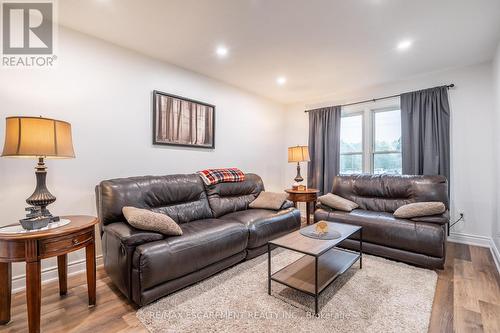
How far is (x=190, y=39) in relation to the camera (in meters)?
2.61

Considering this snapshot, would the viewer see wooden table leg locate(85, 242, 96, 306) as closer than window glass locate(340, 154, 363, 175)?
Yes

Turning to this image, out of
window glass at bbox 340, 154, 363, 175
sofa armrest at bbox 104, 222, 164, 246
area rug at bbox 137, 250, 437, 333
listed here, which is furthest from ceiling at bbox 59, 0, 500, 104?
area rug at bbox 137, 250, 437, 333

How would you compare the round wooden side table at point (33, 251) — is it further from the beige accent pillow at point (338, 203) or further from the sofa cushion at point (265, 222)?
the beige accent pillow at point (338, 203)

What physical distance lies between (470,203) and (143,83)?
462cm

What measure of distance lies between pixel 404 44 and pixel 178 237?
3157 mm

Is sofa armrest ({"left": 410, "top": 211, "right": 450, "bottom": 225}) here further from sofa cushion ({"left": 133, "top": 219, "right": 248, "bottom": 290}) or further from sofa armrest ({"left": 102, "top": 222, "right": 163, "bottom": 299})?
sofa armrest ({"left": 102, "top": 222, "right": 163, "bottom": 299})

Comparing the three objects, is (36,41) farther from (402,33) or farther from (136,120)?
(402,33)

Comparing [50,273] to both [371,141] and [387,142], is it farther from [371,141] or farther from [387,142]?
[387,142]

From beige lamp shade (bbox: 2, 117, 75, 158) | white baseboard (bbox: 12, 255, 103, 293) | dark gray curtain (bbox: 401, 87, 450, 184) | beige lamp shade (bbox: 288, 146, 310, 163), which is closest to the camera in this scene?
beige lamp shade (bbox: 2, 117, 75, 158)

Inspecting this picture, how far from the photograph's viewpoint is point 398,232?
2578 millimetres

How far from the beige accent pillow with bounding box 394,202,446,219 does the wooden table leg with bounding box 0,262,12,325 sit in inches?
140

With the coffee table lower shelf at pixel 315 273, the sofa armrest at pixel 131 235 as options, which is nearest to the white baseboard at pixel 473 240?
the coffee table lower shelf at pixel 315 273

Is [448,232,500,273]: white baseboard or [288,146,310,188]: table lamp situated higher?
[288,146,310,188]: table lamp

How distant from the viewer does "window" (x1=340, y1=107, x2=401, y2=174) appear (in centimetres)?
396
